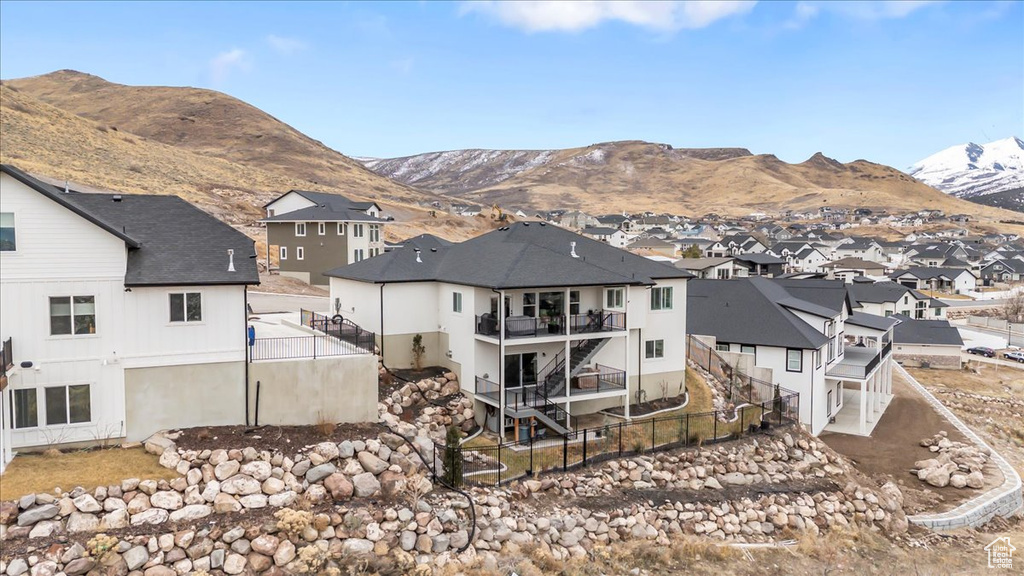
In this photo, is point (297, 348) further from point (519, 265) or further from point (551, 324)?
point (551, 324)

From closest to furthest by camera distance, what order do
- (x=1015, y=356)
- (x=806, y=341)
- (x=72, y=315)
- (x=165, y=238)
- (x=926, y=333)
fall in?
(x=72, y=315) → (x=165, y=238) → (x=806, y=341) → (x=926, y=333) → (x=1015, y=356)

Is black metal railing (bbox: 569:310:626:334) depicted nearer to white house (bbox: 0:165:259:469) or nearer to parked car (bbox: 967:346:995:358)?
white house (bbox: 0:165:259:469)

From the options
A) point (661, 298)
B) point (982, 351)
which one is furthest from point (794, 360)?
point (982, 351)

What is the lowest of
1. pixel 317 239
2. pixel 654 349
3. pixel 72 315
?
pixel 654 349

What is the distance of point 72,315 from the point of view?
57.3 feet

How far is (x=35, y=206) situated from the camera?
1703 cm

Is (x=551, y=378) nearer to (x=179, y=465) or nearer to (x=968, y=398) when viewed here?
(x=179, y=465)

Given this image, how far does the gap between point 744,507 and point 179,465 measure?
59.4ft

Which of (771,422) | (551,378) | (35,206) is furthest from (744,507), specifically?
(35,206)

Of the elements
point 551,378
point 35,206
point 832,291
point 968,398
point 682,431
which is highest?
point 35,206

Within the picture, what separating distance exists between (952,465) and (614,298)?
55.7 ft

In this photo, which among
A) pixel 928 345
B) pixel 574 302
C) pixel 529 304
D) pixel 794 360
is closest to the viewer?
pixel 529 304

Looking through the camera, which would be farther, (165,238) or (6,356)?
(165,238)

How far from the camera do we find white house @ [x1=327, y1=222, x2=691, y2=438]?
81.3 ft
